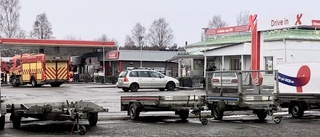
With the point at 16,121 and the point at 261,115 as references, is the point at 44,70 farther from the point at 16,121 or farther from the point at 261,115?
the point at 16,121

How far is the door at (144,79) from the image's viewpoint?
33806mm

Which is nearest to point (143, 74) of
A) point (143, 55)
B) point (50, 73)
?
point (50, 73)

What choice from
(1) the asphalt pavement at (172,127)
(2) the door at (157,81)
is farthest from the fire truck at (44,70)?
(1) the asphalt pavement at (172,127)

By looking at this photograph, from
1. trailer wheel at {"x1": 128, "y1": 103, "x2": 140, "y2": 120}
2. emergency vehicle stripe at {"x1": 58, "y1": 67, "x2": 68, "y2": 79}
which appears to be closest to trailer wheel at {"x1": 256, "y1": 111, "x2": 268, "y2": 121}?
trailer wheel at {"x1": 128, "y1": 103, "x2": 140, "y2": 120}

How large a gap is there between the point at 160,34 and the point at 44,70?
252ft

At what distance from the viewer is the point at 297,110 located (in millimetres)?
17156

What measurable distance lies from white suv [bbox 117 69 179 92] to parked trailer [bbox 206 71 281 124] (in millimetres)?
17182

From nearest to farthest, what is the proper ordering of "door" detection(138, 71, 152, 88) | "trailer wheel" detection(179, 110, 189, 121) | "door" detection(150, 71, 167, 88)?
"trailer wheel" detection(179, 110, 189, 121) → "door" detection(138, 71, 152, 88) → "door" detection(150, 71, 167, 88)

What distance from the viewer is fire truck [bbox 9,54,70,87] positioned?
40062mm

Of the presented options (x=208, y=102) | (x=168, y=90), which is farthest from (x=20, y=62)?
(x=208, y=102)

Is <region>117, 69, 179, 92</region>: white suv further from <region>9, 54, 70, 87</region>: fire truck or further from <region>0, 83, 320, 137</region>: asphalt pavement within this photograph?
<region>0, 83, 320, 137</region>: asphalt pavement

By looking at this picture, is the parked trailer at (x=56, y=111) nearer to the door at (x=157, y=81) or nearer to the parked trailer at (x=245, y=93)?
the parked trailer at (x=245, y=93)

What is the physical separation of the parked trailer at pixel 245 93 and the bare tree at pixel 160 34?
9724 centimetres

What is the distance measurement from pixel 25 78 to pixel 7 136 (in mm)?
32274
